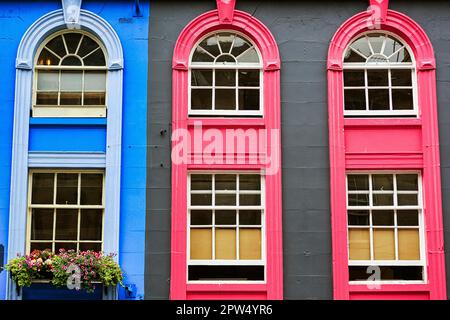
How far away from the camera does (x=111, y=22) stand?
514 inches

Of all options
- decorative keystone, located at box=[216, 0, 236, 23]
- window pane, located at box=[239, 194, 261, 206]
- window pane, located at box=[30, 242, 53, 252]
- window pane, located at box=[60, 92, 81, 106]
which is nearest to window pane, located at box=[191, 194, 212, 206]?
window pane, located at box=[239, 194, 261, 206]

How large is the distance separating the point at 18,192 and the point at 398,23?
24.6 feet

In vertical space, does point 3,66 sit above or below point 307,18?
below

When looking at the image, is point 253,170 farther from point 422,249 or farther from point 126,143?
point 422,249

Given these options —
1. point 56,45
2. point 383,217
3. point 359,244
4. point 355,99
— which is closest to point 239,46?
point 355,99

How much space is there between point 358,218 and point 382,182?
792 millimetres

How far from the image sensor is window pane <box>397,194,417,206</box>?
1275 cm

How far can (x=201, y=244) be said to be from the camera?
1261cm

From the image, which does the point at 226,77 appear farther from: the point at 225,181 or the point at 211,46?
the point at 225,181

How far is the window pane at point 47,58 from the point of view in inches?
518

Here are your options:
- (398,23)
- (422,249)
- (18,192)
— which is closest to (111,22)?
(18,192)

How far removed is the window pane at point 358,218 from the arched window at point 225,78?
2476 millimetres

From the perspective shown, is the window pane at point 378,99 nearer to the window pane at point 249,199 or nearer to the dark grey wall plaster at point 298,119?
the dark grey wall plaster at point 298,119

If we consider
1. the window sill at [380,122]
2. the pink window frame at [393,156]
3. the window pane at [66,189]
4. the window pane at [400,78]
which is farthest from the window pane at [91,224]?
the window pane at [400,78]
